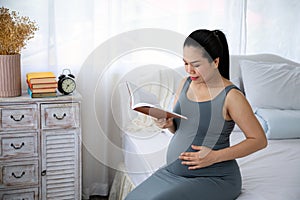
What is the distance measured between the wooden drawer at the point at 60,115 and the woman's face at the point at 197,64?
0.95 metres

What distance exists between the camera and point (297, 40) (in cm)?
315

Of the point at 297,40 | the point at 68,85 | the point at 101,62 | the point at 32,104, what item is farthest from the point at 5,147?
the point at 297,40

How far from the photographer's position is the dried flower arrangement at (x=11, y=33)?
7.35ft

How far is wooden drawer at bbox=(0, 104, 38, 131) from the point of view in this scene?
2.26 metres

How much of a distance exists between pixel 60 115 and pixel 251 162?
3.50ft

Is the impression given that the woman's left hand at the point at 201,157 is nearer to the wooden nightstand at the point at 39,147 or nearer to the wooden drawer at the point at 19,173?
the wooden nightstand at the point at 39,147

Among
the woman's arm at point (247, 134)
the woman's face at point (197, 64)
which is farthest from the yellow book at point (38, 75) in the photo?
the woman's arm at point (247, 134)

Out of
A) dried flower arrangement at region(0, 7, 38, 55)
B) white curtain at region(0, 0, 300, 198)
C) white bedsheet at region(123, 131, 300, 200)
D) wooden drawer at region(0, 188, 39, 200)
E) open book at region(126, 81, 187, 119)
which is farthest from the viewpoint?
white curtain at region(0, 0, 300, 198)

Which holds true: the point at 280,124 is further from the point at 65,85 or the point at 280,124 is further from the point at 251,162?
the point at 65,85

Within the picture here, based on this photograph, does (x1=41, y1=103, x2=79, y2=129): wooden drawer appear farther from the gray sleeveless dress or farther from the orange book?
the gray sleeveless dress

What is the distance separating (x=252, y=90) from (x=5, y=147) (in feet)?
4.95

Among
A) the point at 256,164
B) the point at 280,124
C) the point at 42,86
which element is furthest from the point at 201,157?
the point at 42,86

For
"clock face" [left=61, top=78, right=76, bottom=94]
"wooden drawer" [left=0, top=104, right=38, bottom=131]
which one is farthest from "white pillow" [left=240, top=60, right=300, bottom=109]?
"wooden drawer" [left=0, top=104, right=38, bottom=131]

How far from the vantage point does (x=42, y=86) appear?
2.33 metres
